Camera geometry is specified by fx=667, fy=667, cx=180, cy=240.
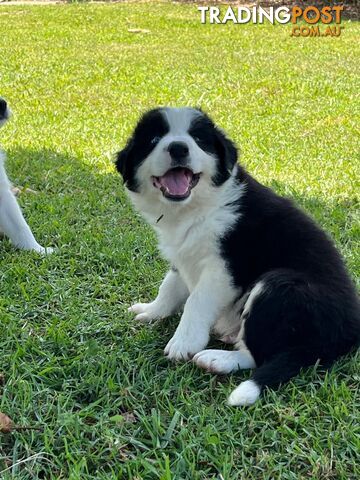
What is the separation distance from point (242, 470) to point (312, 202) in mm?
3363

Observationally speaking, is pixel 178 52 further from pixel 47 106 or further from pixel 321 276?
pixel 321 276

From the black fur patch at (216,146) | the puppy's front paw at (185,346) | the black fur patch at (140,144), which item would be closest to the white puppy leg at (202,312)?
the puppy's front paw at (185,346)

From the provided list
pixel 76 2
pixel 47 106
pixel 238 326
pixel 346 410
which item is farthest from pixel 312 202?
pixel 76 2

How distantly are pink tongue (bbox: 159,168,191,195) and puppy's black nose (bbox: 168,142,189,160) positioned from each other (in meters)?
0.11

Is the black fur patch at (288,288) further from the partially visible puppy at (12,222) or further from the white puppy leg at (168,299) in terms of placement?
the partially visible puppy at (12,222)

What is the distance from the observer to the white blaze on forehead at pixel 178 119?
3.21 meters

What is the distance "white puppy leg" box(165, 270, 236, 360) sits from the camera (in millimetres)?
3094

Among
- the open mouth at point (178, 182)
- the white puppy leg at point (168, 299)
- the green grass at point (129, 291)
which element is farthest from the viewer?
the white puppy leg at point (168, 299)

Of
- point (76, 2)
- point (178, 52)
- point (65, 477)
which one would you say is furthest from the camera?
point (76, 2)

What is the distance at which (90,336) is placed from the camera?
3398 mm

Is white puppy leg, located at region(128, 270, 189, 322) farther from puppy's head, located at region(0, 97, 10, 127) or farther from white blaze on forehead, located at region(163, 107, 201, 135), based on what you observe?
puppy's head, located at region(0, 97, 10, 127)

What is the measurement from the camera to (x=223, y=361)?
3.01 m

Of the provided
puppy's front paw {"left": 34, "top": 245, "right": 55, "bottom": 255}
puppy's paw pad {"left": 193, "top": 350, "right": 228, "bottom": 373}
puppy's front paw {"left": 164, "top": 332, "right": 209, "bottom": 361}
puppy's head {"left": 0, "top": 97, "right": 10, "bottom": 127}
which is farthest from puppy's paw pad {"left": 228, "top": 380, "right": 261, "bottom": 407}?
puppy's head {"left": 0, "top": 97, "right": 10, "bottom": 127}

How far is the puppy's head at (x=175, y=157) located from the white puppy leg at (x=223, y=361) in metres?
0.73
